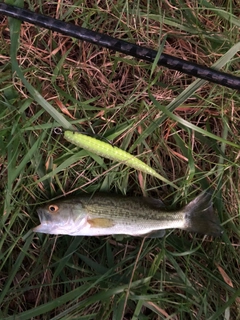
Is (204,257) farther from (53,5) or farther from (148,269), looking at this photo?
(53,5)

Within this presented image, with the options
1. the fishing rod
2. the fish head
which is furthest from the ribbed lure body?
the fishing rod

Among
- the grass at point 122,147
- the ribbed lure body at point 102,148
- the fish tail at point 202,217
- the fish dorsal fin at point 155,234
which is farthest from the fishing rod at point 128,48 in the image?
the fish dorsal fin at point 155,234

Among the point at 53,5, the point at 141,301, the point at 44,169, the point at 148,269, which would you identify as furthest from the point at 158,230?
the point at 53,5

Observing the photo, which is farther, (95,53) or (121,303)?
(95,53)

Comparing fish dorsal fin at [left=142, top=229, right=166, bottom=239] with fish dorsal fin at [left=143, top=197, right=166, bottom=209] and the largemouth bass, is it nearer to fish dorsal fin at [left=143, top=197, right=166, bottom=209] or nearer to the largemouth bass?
the largemouth bass

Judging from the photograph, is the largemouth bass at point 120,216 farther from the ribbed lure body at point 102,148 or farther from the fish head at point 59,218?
the ribbed lure body at point 102,148

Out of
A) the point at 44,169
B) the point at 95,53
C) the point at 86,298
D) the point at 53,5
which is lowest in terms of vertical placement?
the point at 86,298
